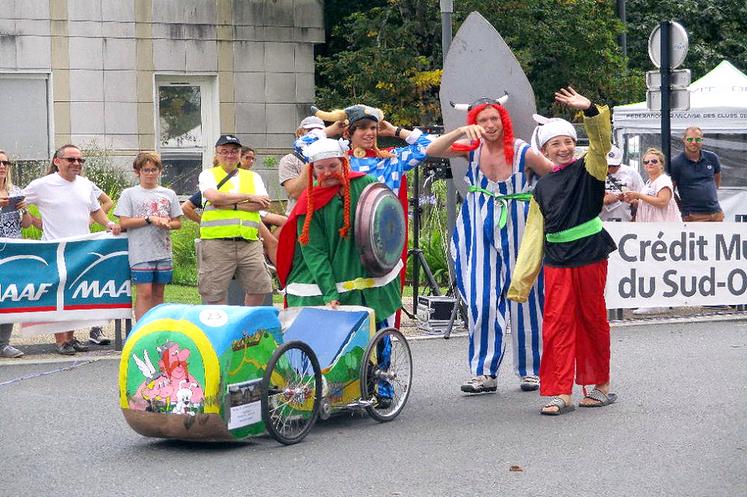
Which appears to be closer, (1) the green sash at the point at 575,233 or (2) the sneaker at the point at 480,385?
(1) the green sash at the point at 575,233

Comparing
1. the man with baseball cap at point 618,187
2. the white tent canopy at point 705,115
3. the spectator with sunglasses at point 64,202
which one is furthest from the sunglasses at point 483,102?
the white tent canopy at point 705,115

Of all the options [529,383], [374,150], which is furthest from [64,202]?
[529,383]

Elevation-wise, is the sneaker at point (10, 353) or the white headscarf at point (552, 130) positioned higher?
the white headscarf at point (552, 130)

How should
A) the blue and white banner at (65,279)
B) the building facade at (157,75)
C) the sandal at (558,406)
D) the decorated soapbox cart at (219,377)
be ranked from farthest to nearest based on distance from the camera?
the building facade at (157,75), the blue and white banner at (65,279), the sandal at (558,406), the decorated soapbox cart at (219,377)

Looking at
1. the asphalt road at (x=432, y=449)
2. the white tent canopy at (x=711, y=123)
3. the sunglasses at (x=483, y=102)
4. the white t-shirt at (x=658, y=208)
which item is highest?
the white tent canopy at (x=711, y=123)

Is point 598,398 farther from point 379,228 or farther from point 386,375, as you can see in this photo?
point 379,228

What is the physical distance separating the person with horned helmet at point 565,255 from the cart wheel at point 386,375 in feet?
2.57

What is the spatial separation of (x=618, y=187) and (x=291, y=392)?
7.91m

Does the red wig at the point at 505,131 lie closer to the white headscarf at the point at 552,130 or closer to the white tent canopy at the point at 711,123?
the white headscarf at the point at 552,130

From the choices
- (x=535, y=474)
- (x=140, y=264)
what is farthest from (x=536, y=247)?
(x=140, y=264)

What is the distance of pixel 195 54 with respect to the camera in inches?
955

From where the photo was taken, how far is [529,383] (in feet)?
32.4

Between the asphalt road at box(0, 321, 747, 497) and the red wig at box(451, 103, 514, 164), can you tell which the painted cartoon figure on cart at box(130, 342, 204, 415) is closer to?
the asphalt road at box(0, 321, 747, 497)

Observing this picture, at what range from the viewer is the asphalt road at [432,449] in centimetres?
700
